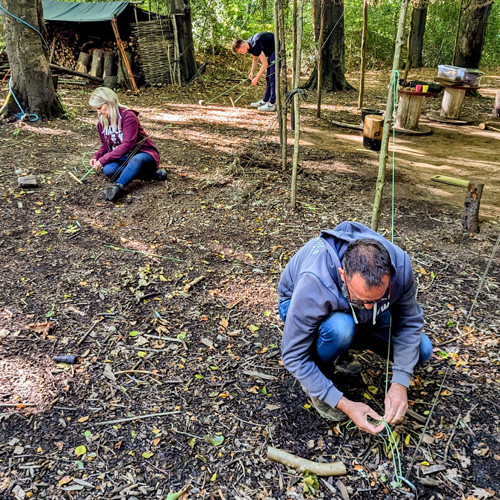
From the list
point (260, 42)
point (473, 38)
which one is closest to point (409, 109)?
point (260, 42)

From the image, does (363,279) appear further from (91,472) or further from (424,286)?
(424,286)

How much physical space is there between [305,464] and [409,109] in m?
6.81

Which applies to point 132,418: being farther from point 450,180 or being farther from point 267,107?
Answer: point 267,107

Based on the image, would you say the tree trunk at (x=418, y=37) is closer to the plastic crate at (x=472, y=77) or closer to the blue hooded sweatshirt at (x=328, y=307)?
the plastic crate at (x=472, y=77)

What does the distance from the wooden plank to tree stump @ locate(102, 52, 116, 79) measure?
8695mm

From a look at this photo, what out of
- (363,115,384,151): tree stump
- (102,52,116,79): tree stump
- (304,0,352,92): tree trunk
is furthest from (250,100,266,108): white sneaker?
(102,52,116,79): tree stump

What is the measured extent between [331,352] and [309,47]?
14.1 meters

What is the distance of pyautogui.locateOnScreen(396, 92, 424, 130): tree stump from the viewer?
739 centimetres

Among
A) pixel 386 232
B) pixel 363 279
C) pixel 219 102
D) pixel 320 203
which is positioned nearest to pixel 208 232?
pixel 320 203

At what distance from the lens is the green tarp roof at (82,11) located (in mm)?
10453

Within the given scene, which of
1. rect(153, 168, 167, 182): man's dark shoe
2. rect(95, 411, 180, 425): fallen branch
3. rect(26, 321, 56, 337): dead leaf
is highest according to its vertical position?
rect(153, 168, 167, 182): man's dark shoe

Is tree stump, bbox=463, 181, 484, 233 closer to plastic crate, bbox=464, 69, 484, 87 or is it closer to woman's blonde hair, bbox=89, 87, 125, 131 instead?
woman's blonde hair, bbox=89, 87, 125, 131

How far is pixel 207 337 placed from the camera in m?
2.84

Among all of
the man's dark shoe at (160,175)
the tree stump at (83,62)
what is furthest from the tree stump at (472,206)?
the tree stump at (83,62)
